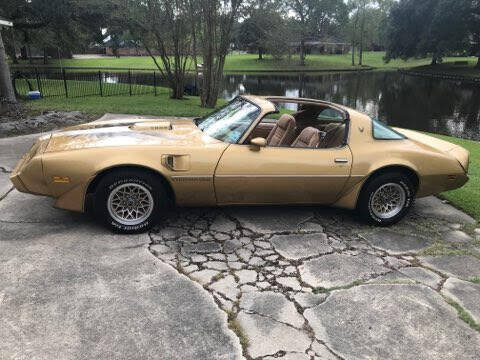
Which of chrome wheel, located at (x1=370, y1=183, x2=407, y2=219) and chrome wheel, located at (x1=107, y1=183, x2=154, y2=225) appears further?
chrome wheel, located at (x1=370, y1=183, x2=407, y2=219)

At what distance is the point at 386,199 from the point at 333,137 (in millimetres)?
947

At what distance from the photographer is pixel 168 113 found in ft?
42.7

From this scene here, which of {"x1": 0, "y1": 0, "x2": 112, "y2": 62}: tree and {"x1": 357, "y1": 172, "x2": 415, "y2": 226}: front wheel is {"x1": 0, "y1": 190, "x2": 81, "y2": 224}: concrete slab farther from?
{"x1": 0, "y1": 0, "x2": 112, "y2": 62}: tree

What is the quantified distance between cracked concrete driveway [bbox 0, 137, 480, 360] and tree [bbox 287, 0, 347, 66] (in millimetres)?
82245

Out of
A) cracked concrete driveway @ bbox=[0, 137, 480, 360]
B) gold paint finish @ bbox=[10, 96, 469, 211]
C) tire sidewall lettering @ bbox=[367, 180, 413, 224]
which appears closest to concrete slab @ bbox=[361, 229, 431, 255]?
cracked concrete driveway @ bbox=[0, 137, 480, 360]

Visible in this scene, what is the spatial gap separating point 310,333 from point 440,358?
87 centimetres

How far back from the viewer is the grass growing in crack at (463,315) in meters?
3.26

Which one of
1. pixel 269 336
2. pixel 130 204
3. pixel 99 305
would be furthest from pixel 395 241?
pixel 99 305

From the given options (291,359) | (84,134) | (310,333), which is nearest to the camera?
(291,359)

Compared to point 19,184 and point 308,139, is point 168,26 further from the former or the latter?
point 19,184

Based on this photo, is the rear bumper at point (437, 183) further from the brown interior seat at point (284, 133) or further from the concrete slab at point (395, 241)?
the brown interior seat at point (284, 133)

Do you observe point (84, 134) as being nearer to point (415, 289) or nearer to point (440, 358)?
point (415, 289)

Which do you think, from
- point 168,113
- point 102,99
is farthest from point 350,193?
point 102,99

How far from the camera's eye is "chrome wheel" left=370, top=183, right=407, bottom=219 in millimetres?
4922
